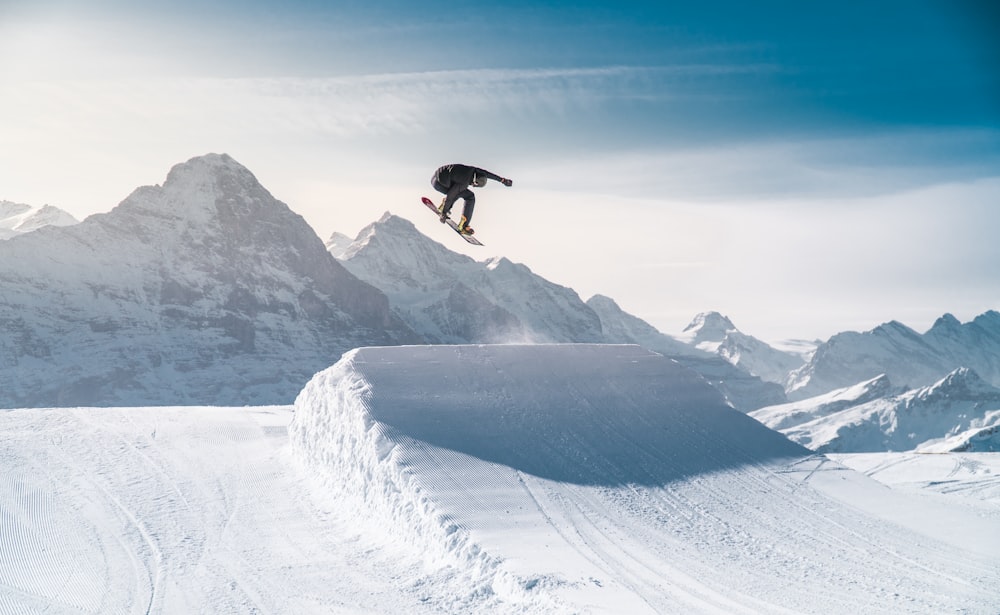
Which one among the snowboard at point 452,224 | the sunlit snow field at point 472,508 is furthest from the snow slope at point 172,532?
the snowboard at point 452,224

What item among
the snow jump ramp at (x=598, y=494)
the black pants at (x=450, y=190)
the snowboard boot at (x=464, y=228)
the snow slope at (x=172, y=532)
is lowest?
the snow slope at (x=172, y=532)

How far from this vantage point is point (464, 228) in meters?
24.0

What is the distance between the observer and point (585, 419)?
82.3 feet

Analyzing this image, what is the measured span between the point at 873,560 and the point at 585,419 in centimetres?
961

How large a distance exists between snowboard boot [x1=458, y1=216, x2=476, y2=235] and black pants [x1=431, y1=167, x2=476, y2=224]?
1.57ft

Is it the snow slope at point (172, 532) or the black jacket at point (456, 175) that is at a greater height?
the black jacket at point (456, 175)

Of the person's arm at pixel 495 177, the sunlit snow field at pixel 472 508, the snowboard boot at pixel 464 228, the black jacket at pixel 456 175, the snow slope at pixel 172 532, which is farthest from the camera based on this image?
the snowboard boot at pixel 464 228

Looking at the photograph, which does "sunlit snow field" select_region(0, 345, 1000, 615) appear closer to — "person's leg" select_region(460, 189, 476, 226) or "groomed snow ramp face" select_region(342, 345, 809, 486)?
"groomed snow ramp face" select_region(342, 345, 809, 486)

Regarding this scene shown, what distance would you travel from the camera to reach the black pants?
22.0m

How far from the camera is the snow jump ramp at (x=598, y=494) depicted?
1509cm

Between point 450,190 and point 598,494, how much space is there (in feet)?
30.8

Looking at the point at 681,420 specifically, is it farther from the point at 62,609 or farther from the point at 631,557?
the point at 62,609

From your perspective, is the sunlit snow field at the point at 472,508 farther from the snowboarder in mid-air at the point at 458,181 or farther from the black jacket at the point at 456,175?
the black jacket at the point at 456,175

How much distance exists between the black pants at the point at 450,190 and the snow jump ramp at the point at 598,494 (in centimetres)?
577
